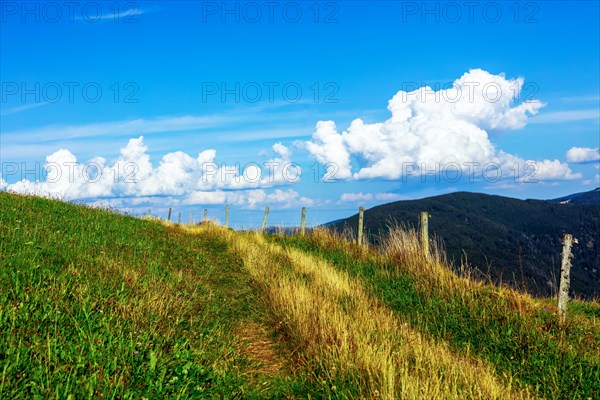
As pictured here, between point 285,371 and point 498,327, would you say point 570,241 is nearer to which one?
point 498,327

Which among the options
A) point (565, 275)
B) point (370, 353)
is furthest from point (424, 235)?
point (370, 353)

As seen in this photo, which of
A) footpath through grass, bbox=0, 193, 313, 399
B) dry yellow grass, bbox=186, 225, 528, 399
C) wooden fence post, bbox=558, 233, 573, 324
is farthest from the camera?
wooden fence post, bbox=558, 233, 573, 324

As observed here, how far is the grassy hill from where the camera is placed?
4.68 metres

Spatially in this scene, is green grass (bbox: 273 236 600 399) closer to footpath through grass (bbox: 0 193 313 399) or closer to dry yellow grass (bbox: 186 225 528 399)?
dry yellow grass (bbox: 186 225 528 399)

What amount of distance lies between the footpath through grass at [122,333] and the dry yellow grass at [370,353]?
1.42 feet

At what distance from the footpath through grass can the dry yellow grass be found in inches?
17.1

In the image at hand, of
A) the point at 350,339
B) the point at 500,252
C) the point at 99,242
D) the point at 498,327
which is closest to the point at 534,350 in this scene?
the point at 498,327

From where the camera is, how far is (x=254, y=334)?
7828mm

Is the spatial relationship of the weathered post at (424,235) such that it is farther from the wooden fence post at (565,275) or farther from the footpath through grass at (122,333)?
the footpath through grass at (122,333)

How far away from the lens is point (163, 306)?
23.5 ft

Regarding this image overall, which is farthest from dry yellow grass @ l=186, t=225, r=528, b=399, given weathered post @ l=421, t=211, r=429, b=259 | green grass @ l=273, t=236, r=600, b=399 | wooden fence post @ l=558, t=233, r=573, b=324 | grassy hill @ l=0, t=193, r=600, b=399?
weathered post @ l=421, t=211, r=429, b=259

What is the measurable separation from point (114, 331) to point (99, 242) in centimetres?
787

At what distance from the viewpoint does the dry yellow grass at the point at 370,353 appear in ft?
15.8

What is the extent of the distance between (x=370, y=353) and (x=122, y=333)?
3.06 meters
